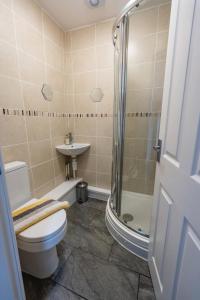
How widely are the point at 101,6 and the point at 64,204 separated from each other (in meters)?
2.21

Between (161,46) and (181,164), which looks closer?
(181,164)

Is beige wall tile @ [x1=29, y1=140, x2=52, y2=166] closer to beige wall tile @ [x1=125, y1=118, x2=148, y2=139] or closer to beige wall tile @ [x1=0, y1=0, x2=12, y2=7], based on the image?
beige wall tile @ [x1=125, y1=118, x2=148, y2=139]

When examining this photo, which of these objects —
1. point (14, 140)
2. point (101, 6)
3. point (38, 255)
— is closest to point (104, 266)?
point (38, 255)

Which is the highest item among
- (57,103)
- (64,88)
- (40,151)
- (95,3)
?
(95,3)

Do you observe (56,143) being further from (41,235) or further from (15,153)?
(41,235)

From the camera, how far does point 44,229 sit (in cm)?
103

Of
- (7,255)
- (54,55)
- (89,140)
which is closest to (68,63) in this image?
(54,55)

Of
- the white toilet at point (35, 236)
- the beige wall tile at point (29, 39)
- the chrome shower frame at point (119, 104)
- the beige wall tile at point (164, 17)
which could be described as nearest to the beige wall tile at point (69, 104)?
the beige wall tile at point (29, 39)

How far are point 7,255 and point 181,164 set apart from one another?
36.8 inches

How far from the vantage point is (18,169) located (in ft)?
4.32

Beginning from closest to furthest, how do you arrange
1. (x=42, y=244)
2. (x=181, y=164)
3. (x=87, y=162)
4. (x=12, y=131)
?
(x=181, y=164), (x=42, y=244), (x=12, y=131), (x=87, y=162)

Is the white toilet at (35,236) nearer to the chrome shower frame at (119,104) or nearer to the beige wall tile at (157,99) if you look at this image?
the chrome shower frame at (119,104)

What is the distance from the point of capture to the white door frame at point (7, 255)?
24.4 inches

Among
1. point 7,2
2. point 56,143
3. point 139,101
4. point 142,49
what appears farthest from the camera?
point 56,143
